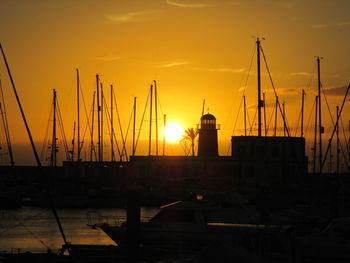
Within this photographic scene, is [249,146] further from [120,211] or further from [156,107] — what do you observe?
[120,211]

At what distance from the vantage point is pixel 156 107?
275ft

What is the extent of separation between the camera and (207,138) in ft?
279

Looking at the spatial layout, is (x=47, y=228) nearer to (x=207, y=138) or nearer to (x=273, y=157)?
(x=273, y=157)

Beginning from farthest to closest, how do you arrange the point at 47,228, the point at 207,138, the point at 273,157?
the point at 207,138 → the point at 273,157 → the point at 47,228

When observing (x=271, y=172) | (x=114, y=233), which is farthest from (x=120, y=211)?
(x=114, y=233)

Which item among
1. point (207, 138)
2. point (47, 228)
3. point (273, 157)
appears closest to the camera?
point (47, 228)

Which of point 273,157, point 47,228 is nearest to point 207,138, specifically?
point 273,157

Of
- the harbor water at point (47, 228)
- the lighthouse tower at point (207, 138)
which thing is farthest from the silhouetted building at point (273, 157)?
the harbor water at point (47, 228)

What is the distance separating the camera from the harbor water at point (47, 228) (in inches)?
1763

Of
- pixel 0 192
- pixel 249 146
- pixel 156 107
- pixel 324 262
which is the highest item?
pixel 156 107

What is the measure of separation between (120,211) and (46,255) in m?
40.3

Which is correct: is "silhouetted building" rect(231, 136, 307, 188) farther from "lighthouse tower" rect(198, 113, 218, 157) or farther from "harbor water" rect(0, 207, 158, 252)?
"harbor water" rect(0, 207, 158, 252)

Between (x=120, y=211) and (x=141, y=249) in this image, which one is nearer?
(x=141, y=249)

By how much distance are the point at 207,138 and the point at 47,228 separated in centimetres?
3500
